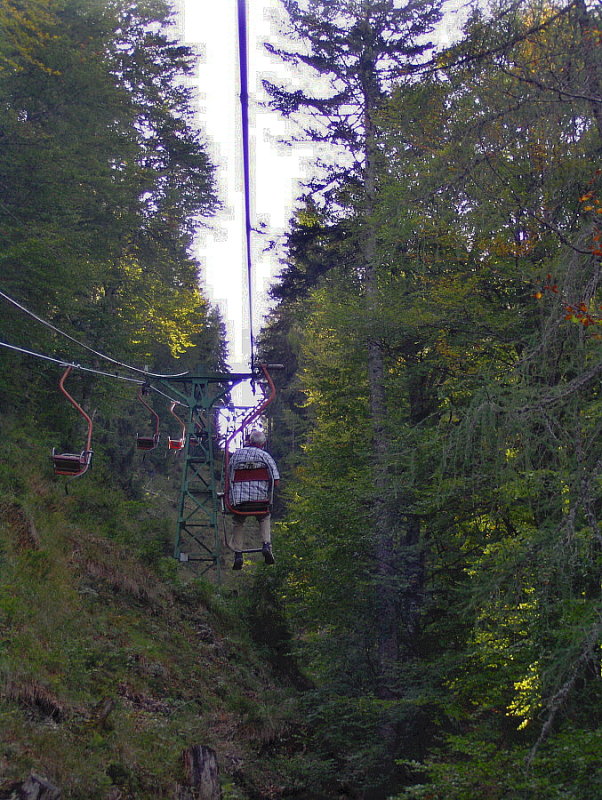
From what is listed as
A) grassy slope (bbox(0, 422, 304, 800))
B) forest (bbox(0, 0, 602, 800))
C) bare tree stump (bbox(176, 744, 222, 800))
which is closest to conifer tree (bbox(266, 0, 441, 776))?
forest (bbox(0, 0, 602, 800))

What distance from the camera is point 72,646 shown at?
1182cm

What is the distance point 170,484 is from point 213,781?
27891mm

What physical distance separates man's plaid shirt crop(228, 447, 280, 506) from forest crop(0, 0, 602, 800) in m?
1.92

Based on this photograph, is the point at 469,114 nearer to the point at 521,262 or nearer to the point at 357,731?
the point at 521,262

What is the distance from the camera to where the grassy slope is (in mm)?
9289

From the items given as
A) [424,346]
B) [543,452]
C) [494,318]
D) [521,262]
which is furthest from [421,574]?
[543,452]

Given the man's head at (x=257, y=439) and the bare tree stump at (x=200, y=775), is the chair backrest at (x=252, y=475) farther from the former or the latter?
the bare tree stump at (x=200, y=775)

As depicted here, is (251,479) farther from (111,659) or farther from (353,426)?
(353,426)

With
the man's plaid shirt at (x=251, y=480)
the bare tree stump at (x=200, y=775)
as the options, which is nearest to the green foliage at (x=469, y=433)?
the man's plaid shirt at (x=251, y=480)

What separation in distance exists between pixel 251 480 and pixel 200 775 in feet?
13.0

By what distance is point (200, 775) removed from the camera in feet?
33.4

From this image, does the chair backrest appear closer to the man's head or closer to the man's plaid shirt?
the man's plaid shirt

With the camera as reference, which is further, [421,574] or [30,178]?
[30,178]

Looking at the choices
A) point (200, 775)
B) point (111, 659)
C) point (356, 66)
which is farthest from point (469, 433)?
point (356, 66)
